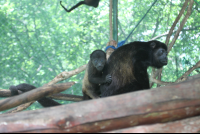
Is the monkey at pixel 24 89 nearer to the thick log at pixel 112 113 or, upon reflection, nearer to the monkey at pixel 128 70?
the monkey at pixel 128 70

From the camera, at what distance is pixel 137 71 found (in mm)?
2334

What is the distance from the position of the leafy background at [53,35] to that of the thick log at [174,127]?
848 cm

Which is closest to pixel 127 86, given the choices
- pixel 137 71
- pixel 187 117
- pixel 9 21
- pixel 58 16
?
pixel 137 71

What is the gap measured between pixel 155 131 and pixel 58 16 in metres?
11.4

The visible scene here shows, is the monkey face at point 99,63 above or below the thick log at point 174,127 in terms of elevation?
above

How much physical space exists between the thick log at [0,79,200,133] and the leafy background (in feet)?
27.9

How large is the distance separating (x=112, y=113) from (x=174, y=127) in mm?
339

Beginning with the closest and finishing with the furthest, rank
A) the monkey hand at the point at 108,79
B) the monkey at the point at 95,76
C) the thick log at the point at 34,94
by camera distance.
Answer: the thick log at the point at 34,94, the monkey hand at the point at 108,79, the monkey at the point at 95,76

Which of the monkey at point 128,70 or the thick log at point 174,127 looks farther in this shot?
the monkey at point 128,70

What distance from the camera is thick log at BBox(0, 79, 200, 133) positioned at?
41.0 inches

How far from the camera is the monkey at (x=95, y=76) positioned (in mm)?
2400

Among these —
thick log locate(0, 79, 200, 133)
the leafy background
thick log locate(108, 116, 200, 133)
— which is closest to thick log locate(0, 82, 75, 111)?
thick log locate(0, 79, 200, 133)

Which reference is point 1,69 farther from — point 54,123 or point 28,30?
point 54,123

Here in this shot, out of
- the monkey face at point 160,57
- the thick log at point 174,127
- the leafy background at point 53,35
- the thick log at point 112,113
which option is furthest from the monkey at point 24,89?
the leafy background at point 53,35
